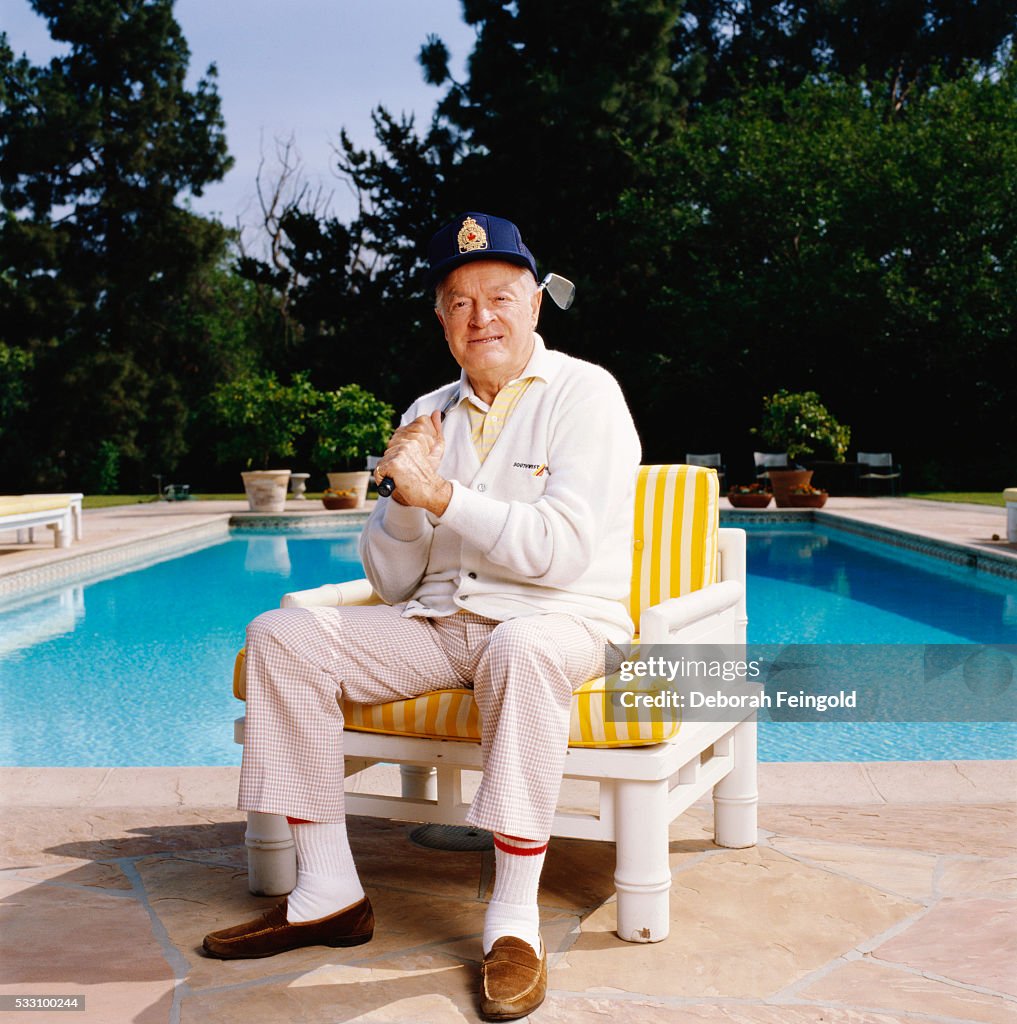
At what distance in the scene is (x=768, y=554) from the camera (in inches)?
404

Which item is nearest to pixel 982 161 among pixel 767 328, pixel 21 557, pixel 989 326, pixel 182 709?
pixel 989 326

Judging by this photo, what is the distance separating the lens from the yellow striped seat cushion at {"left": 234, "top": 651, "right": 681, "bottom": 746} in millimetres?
2070

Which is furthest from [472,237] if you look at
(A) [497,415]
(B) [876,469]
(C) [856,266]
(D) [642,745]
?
(B) [876,469]

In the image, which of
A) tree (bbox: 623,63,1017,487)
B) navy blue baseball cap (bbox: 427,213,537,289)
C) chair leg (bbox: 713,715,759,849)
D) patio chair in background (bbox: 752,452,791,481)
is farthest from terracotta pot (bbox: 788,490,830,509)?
navy blue baseball cap (bbox: 427,213,537,289)

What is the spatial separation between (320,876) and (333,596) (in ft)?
2.10

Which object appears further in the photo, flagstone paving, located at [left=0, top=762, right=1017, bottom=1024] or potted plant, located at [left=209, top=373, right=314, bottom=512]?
potted plant, located at [left=209, top=373, right=314, bottom=512]

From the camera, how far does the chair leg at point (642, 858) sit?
2.09 meters

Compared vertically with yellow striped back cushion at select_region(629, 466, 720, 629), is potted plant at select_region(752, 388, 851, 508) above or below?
above

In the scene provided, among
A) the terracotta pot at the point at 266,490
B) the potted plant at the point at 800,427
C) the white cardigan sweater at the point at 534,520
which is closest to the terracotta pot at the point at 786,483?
the potted plant at the point at 800,427

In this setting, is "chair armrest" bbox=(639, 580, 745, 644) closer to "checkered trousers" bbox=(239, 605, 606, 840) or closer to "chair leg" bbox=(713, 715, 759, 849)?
"checkered trousers" bbox=(239, 605, 606, 840)

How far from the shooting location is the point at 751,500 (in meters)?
13.1

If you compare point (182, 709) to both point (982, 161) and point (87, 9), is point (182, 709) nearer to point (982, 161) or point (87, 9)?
point (982, 161)

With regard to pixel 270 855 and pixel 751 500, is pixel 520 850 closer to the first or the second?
pixel 270 855

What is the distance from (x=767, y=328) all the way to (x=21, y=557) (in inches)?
469
